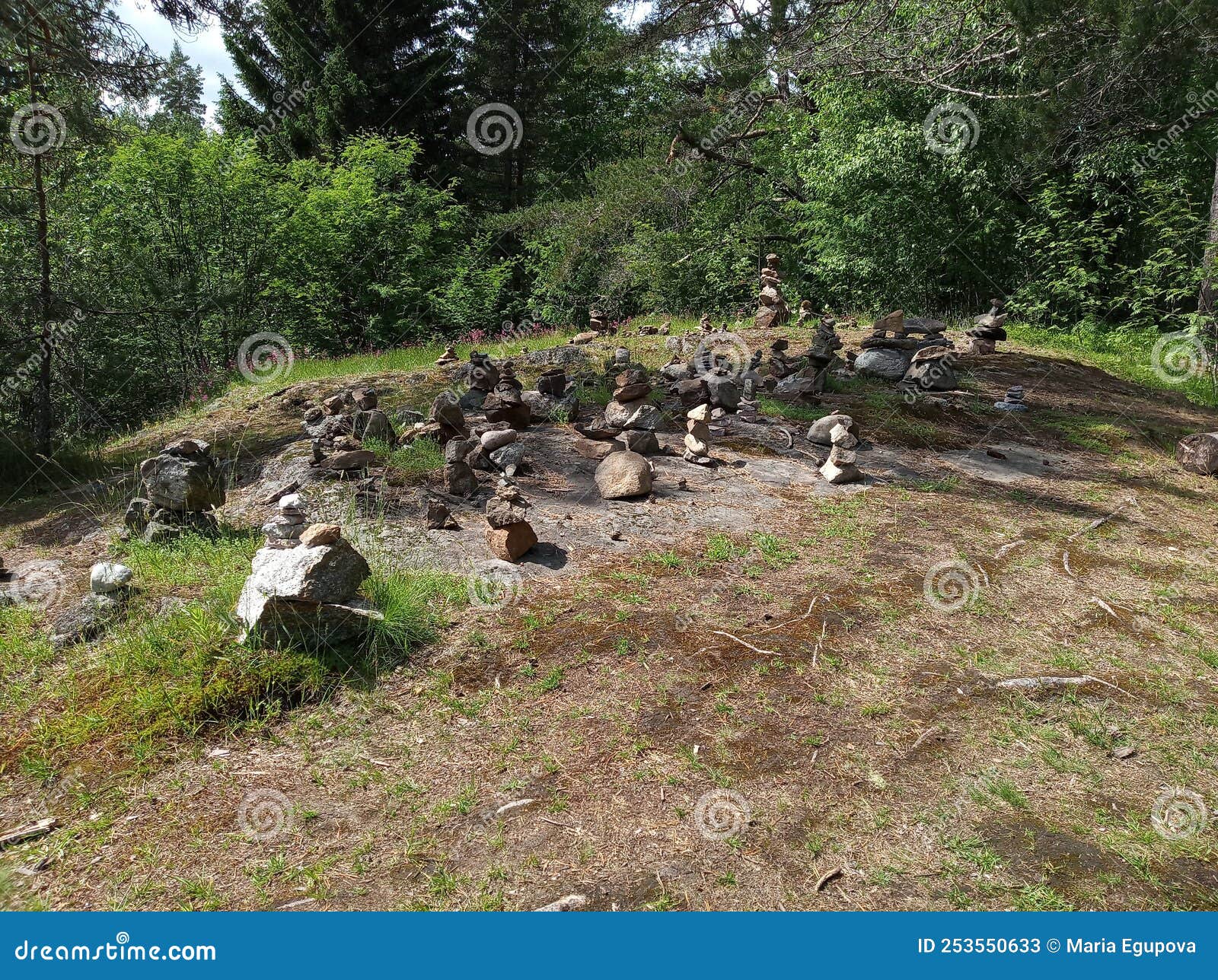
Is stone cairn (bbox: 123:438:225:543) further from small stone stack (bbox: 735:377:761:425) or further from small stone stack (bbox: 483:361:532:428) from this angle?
small stone stack (bbox: 735:377:761:425)

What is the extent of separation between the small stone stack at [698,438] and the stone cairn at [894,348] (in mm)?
2610

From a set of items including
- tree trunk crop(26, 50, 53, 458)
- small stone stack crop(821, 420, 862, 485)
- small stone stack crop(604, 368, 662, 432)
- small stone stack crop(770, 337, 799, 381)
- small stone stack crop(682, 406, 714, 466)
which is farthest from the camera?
small stone stack crop(770, 337, 799, 381)

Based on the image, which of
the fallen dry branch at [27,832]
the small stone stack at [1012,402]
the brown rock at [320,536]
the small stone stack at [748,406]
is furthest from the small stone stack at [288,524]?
the small stone stack at [1012,402]

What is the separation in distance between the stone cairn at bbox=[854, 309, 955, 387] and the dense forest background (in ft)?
9.92

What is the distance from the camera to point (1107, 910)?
83.4 inches

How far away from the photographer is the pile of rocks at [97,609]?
337 cm

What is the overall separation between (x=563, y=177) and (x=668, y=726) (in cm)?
1926

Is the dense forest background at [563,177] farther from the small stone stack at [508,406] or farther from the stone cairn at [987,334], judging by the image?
the small stone stack at [508,406]

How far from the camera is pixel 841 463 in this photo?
552cm

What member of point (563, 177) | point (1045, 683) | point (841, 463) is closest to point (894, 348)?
point (841, 463)

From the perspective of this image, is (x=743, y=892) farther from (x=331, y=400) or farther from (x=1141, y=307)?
(x=1141, y=307)

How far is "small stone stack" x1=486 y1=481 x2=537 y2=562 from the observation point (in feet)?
13.6

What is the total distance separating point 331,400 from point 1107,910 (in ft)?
18.6

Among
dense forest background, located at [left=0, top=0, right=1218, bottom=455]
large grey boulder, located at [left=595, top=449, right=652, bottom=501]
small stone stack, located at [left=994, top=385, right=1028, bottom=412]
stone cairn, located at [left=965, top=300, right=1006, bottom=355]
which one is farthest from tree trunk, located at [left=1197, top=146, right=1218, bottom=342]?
A: large grey boulder, located at [left=595, top=449, right=652, bottom=501]
